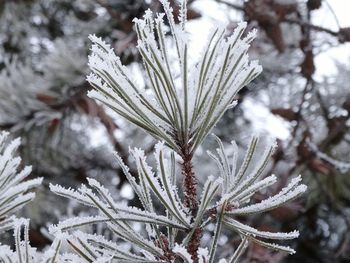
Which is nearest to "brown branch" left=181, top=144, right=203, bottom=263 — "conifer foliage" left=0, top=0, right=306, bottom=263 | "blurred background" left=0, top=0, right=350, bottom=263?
"conifer foliage" left=0, top=0, right=306, bottom=263

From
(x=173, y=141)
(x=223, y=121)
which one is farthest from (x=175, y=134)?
(x=223, y=121)

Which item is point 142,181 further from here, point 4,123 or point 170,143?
point 4,123

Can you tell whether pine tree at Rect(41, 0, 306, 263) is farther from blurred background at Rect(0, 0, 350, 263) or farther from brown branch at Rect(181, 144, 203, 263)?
blurred background at Rect(0, 0, 350, 263)

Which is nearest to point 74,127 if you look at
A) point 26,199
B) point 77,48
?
point 77,48

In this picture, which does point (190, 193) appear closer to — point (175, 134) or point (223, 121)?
point (175, 134)

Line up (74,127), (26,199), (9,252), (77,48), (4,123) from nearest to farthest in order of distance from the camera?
(9,252), (26,199), (4,123), (77,48), (74,127)

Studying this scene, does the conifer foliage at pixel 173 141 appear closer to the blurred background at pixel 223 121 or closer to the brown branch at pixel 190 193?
the brown branch at pixel 190 193
